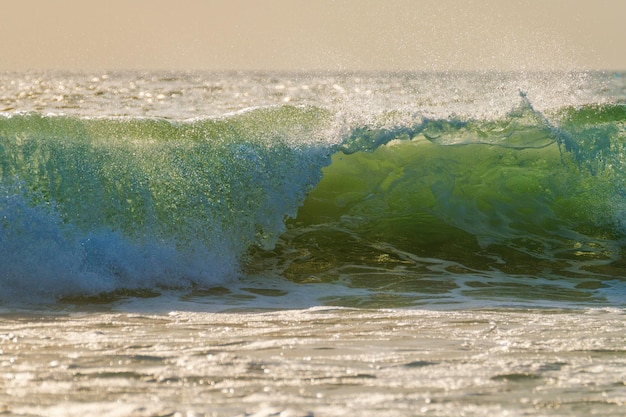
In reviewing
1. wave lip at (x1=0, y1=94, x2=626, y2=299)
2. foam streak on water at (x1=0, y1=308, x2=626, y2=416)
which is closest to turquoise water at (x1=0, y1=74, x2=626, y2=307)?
wave lip at (x1=0, y1=94, x2=626, y2=299)

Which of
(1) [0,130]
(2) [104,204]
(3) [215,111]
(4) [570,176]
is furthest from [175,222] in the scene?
(3) [215,111]

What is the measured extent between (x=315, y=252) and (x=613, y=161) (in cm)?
345

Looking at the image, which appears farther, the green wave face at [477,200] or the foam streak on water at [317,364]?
the green wave face at [477,200]

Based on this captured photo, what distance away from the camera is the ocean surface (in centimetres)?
371

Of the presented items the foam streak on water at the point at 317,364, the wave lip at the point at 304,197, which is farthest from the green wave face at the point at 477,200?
the foam streak on water at the point at 317,364

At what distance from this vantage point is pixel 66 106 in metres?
18.2

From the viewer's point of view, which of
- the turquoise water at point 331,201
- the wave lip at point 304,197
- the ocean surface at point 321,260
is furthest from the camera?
the wave lip at point 304,197

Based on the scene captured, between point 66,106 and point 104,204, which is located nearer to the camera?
point 104,204

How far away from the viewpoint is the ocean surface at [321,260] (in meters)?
3.71

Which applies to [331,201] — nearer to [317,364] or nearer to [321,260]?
[321,260]

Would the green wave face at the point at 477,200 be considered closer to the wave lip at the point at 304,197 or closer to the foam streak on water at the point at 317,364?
the wave lip at the point at 304,197

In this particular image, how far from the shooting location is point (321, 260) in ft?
24.5

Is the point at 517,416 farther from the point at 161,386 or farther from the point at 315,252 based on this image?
the point at 315,252

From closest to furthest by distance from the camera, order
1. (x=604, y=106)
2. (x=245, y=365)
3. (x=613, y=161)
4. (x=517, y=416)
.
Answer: (x=517, y=416), (x=245, y=365), (x=613, y=161), (x=604, y=106)
